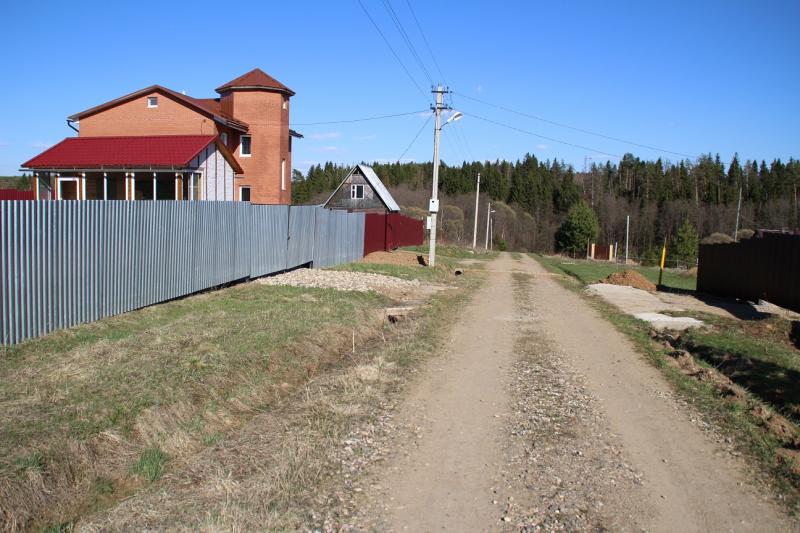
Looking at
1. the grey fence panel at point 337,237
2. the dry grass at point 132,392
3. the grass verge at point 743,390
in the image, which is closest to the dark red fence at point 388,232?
the grey fence panel at point 337,237

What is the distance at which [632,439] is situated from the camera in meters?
6.04

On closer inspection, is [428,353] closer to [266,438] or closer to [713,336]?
[266,438]

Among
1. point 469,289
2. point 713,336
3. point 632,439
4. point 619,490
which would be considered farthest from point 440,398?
point 469,289

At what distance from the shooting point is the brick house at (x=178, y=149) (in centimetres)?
2920

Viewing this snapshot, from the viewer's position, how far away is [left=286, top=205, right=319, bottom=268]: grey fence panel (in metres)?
18.8

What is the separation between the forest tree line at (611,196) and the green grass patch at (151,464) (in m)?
69.8

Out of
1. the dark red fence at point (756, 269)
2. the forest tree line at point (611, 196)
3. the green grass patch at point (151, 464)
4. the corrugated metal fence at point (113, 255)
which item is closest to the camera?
the green grass patch at point (151, 464)

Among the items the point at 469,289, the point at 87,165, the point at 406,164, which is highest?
the point at 406,164

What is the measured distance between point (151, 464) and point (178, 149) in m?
26.0

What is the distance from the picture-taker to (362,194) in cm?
6144

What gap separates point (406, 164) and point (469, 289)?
120484mm

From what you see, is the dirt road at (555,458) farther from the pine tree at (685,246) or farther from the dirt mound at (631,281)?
the pine tree at (685,246)

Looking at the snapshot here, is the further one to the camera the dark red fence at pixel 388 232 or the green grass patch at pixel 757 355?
the dark red fence at pixel 388 232

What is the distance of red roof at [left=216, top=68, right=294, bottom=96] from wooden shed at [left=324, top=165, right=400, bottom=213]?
74.6 feet
